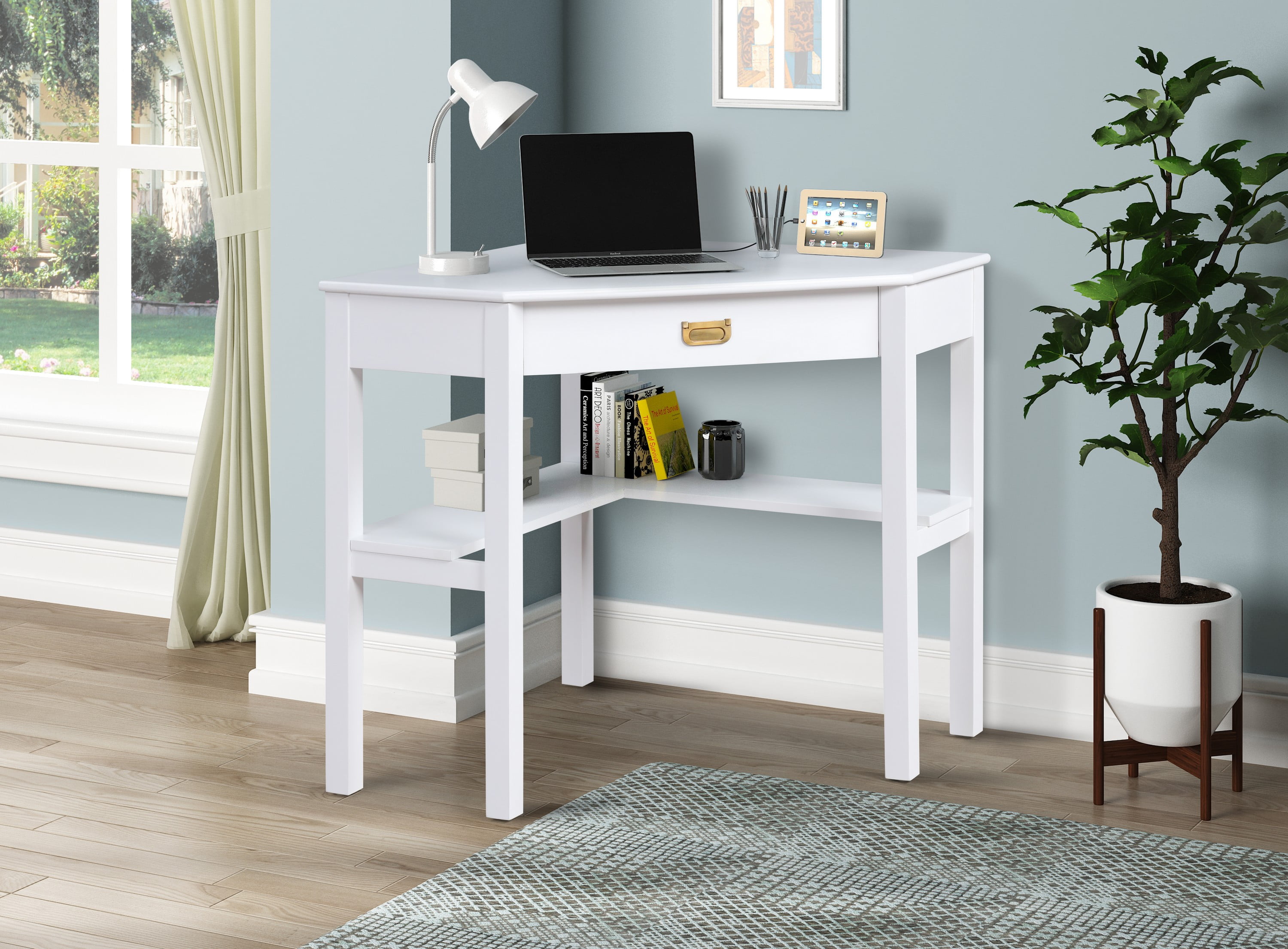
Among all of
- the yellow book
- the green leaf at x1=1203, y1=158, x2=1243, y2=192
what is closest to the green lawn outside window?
the yellow book

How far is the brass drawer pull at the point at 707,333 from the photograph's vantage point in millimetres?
2744

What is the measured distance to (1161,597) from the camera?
289 centimetres

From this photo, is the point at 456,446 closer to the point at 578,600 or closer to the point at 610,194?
the point at 610,194

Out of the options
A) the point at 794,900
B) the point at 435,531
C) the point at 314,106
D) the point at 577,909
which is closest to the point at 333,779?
the point at 435,531

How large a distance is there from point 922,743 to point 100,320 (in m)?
2.33

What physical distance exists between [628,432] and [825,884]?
1071mm

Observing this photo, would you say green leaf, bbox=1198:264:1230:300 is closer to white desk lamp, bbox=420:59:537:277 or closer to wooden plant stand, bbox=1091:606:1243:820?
wooden plant stand, bbox=1091:606:1243:820

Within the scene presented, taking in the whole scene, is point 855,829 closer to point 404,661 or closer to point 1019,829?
point 1019,829

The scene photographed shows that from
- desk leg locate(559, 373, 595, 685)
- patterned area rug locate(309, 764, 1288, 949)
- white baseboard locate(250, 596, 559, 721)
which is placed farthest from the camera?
desk leg locate(559, 373, 595, 685)

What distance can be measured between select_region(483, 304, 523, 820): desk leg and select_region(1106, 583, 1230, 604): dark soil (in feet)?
3.40

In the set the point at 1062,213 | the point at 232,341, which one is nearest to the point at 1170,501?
the point at 1062,213

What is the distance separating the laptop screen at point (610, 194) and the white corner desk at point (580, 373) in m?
0.11

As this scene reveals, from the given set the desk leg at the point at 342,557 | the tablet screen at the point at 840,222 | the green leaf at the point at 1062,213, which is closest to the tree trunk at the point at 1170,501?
the green leaf at the point at 1062,213

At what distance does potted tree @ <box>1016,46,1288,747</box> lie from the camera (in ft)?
8.86
